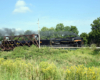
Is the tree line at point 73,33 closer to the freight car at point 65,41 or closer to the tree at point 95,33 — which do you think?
the tree at point 95,33

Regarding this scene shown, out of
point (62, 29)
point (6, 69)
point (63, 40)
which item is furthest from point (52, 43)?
point (62, 29)

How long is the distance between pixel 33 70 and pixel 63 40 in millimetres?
28745

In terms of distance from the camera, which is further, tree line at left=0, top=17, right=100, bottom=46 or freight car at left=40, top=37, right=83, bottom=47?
tree line at left=0, top=17, right=100, bottom=46

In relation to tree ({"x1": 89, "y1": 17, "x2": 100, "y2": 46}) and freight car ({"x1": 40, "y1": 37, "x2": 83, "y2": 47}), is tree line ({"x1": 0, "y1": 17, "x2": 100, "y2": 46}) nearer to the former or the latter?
tree ({"x1": 89, "y1": 17, "x2": 100, "y2": 46})

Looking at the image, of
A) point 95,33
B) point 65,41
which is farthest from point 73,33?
point 65,41

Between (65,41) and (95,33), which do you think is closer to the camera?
(65,41)

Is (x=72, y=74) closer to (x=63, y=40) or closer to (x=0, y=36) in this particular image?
(x=63, y=40)

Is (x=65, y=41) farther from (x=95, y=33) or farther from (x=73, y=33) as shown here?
(x=73, y=33)

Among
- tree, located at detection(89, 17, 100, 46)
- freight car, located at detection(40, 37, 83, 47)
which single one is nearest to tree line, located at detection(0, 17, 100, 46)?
tree, located at detection(89, 17, 100, 46)

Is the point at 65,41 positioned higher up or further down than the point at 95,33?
further down

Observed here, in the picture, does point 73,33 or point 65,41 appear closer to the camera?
point 65,41

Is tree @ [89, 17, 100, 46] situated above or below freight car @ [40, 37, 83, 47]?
above

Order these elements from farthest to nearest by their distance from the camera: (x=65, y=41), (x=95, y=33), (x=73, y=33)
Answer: (x=73, y=33), (x=95, y=33), (x=65, y=41)

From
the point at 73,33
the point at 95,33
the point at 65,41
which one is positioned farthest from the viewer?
the point at 73,33
